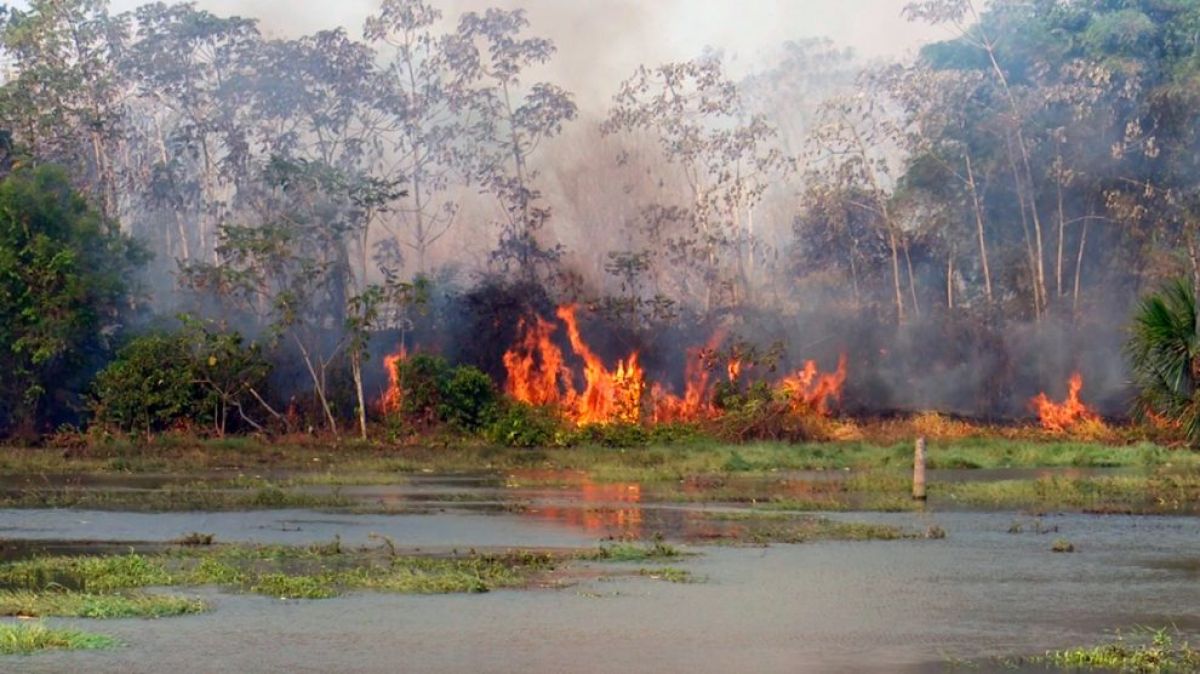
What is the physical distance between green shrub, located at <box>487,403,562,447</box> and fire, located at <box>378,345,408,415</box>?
3.08 metres

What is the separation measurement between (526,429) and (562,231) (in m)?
13.5

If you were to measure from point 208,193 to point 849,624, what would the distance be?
4583 centimetres

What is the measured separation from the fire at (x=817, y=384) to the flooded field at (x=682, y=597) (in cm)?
2026

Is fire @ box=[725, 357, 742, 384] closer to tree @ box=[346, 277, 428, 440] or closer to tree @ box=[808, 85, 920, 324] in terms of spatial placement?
tree @ box=[808, 85, 920, 324]

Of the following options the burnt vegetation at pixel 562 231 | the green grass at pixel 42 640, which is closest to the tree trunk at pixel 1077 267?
the burnt vegetation at pixel 562 231

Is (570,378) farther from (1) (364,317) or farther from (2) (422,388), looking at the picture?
(1) (364,317)

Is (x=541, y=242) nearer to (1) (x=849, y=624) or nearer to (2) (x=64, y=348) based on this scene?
(2) (x=64, y=348)

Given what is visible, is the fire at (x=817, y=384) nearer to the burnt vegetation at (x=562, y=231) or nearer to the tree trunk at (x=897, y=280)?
the burnt vegetation at (x=562, y=231)

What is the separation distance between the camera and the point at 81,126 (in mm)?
56812

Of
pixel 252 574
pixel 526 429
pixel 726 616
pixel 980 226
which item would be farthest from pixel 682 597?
pixel 980 226

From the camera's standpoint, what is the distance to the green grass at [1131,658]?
1427cm

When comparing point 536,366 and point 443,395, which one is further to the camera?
point 536,366

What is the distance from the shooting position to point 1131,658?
14.5 m

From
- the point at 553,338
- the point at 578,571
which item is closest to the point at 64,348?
the point at 553,338
